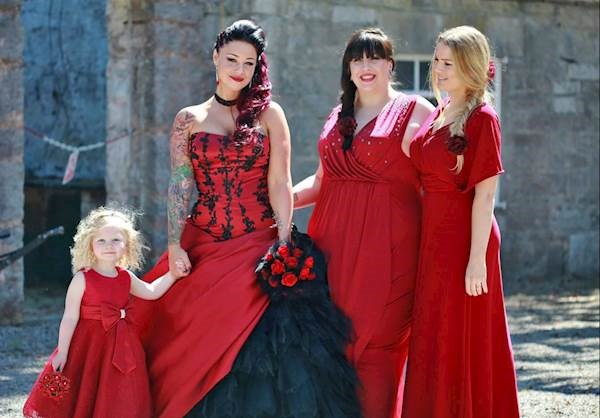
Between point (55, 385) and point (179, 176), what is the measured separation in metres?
0.98

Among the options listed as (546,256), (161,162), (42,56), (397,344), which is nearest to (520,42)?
(546,256)

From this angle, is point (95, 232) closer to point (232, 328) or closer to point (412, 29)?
point (232, 328)

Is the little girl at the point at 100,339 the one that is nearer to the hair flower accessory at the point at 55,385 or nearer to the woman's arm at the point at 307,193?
the hair flower accessory at the point at 55,385

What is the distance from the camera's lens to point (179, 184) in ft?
16.6

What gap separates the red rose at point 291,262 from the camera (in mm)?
4867

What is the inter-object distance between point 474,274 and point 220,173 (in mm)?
1108

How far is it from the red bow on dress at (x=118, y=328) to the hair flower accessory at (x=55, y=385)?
8.4 inches

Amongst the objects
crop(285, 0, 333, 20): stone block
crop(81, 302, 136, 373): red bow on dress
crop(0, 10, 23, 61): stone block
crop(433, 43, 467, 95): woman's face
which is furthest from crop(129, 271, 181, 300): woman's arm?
crop(285, 0, 333, 20): stone block

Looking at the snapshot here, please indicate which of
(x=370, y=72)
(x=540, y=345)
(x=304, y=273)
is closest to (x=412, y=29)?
(x=540, y=345)

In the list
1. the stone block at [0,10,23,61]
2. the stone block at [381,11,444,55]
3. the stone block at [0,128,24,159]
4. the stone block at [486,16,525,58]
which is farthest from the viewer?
the stone block at [486,16,525,58]

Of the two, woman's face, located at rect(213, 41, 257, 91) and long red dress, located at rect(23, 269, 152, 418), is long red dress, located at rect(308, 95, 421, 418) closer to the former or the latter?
woman's face, located at rect(213, 41, 257, 91)

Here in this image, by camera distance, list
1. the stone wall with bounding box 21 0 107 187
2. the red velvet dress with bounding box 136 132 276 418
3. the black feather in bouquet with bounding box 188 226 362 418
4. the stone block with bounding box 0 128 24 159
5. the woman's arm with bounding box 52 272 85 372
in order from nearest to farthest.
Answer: the black feather in bouquet with bounding box 188 226 362 418 < the red velvet dress with bounding box 136 132 276 418 < the woman's arm with bounding box 52 272 85 372 < the stone block with bounding box 0 128 24 159 < the stone wall with bounding box 21 0 107 187

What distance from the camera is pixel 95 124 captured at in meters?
12.4

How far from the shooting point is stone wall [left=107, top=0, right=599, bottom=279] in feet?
31.7
